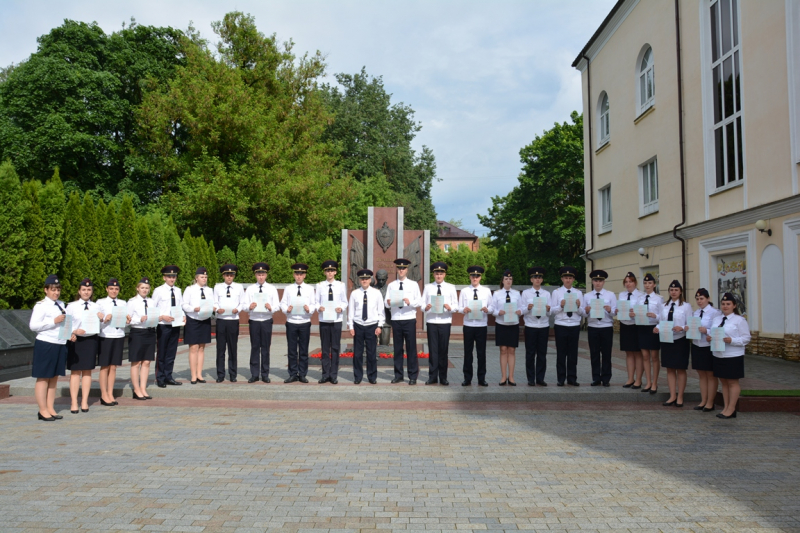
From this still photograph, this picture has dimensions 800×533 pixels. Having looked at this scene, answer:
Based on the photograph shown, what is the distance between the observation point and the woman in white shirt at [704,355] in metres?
8.14

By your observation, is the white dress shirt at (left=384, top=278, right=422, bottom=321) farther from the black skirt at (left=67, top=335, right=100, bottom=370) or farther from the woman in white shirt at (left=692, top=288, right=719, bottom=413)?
the black skirt at (left=67, top=335, right=100, bottom=370)

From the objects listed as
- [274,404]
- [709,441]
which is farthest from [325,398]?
[709,441]

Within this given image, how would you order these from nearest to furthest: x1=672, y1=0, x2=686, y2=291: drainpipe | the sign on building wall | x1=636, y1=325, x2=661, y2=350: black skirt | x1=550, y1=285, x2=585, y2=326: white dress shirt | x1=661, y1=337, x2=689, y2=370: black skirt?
x1=661, y1=337, x2=689, y2=370: black skirt
x1=636, y1=325, x2=661, y2=350: black skirt
x1=550, y1=285, x2=585, y2=326: white dress shirt
the sign on building wall
x1=672, y1=0, x2=686, y2=291: drainpipe

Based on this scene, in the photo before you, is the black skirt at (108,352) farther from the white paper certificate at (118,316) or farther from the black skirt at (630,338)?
the black skirt at (630,338)

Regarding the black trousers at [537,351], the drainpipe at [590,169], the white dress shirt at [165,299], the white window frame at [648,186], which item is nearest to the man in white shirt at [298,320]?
the white dress shirt at [165,299]

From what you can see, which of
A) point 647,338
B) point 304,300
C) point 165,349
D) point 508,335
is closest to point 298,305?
point 304,300

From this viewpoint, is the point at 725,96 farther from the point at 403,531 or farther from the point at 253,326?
the point at 403,531

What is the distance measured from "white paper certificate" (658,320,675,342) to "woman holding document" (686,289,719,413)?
10.2 inches

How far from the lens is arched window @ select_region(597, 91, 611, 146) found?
25058 millimetres

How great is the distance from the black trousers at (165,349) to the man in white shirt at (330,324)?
8.12ft

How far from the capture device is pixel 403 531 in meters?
4.00

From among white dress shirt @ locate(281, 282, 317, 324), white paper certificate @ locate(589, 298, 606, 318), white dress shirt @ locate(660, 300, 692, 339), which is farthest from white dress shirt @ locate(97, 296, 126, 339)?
white dress shirt @ locate(660, 300, 692, 339)

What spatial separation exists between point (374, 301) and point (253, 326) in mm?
2100

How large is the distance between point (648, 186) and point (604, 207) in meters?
4.49
